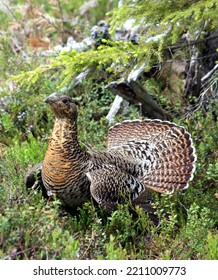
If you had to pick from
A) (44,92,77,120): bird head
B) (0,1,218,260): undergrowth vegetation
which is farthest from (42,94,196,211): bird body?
(0,1,218,260): undergrowth vegetation

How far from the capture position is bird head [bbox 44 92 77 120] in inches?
247

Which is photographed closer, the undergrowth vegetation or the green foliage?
the undergrowth vegetation

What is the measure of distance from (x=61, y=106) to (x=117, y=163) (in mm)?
870

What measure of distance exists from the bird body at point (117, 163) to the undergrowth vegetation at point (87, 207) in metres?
0.18

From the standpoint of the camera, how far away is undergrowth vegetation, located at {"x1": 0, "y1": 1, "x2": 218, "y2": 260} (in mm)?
5020

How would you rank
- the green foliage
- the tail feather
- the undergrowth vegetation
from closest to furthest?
1. the undergrowth vegetation
2. the green foliage
3. the tail feather

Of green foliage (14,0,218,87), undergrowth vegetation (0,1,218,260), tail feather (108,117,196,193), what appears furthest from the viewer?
tail feather (108,117,196,193)

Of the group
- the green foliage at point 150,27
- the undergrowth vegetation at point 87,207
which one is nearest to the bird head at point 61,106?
the green foliage at point 150,27

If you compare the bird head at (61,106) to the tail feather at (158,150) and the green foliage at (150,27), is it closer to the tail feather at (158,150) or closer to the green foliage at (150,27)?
the green foliage at (150,27)

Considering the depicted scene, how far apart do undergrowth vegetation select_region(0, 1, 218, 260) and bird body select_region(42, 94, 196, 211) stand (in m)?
0.18

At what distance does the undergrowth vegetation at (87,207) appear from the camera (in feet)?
16.5

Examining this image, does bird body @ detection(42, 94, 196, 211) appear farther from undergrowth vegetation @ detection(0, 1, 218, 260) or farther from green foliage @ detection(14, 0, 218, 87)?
green foliage @ detection(14, 0, 218, 87)

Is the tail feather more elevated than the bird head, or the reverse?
the bird head
